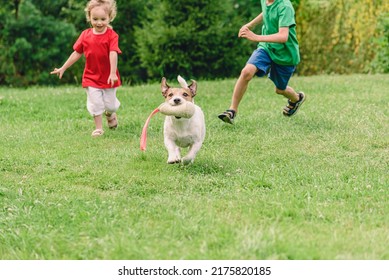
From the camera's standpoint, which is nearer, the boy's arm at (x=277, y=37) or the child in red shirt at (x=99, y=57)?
the boy's arm at (x=277, y=37)

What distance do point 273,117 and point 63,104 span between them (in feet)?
12.2

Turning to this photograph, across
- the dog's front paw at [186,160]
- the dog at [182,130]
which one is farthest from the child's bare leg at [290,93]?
the dog's front paw at [186,160]

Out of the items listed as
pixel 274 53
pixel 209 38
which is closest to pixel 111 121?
pixel 274 53

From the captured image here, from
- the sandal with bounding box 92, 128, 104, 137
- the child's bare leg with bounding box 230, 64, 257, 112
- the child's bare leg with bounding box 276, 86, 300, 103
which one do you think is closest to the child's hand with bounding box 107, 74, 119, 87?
the sandal with bounding box 92, 128, 104, 137

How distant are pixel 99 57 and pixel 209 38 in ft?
35.0

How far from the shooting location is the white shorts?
25.8 ft

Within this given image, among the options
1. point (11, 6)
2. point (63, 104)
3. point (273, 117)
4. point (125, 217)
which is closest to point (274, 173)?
point (125, 217)

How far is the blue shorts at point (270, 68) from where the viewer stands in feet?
25.7

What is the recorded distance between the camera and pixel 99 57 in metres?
7.85

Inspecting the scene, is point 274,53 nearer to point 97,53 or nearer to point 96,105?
point 97,53

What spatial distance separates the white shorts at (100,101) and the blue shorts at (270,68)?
177 centimetres

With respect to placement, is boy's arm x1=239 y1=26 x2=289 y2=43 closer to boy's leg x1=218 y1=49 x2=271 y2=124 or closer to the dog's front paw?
boy's leg x1=218 y1=49 x2=271 y2=124

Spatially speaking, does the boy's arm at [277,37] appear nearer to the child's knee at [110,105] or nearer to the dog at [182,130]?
the dog at [182,130]
